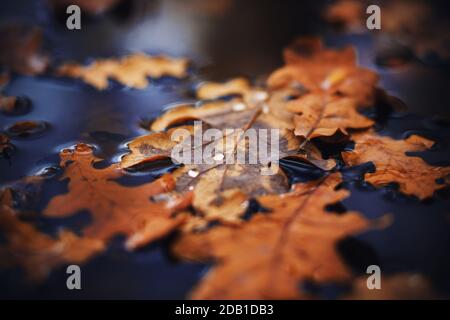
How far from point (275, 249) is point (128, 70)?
1.23 m

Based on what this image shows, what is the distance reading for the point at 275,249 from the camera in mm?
991

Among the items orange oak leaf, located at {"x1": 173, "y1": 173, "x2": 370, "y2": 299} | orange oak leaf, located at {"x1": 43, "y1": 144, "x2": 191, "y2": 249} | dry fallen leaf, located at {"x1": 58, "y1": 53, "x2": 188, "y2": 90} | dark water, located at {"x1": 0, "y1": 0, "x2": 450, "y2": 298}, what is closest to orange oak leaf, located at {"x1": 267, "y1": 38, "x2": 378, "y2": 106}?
dark water, located at {"x1": 0, "y1": 0, "x2": 450, "y2": 298}

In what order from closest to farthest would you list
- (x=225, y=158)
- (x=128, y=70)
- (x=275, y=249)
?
(x=275, y=249)
(x=225, y=158)
(x=128, y=70)

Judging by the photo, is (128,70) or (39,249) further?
(128,70)

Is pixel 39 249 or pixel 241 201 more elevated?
pixel 241 201

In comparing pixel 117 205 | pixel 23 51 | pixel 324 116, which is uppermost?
pixel 23 51

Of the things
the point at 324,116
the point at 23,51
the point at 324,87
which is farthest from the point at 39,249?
the point at 23,51

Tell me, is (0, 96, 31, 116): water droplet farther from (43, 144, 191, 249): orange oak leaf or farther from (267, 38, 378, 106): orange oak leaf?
(267, 38, 378, 106): orange oak leaf

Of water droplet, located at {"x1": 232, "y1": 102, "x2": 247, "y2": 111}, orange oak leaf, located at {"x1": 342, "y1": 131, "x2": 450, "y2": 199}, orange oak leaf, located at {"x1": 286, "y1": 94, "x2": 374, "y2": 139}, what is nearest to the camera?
orange oak leaf, located at {"x1": 342, "y1": 131, "x2": 450, "y2": 199}

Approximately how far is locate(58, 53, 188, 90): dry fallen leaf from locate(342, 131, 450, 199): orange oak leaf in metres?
0.91

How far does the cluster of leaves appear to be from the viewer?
3.23 ft

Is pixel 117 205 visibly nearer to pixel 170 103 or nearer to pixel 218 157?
pixel 218 157

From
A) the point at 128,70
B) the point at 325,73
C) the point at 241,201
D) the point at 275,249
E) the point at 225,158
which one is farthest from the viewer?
the point at 128,70

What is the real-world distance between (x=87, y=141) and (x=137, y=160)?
27 cm
